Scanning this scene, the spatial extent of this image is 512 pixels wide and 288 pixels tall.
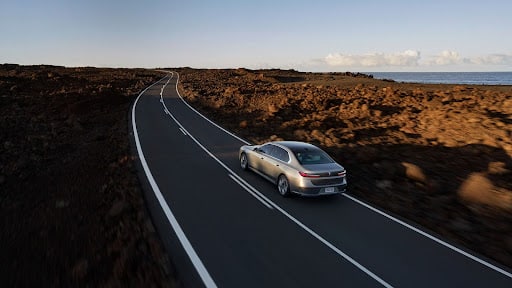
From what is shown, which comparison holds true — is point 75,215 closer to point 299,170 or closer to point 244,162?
point 299,170

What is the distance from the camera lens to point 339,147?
20.0m

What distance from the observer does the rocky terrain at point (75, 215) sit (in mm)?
7824

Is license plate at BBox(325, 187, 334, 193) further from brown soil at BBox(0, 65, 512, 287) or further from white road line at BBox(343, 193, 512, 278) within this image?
brown soil at BBox(0, 65, 512, 287)

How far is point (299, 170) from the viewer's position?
40.5 ft

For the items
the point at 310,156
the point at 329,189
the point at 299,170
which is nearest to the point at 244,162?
the point at 310,156

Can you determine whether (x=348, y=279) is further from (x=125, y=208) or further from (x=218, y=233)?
(x=125, y=208)

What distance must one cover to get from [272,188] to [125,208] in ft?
16.5

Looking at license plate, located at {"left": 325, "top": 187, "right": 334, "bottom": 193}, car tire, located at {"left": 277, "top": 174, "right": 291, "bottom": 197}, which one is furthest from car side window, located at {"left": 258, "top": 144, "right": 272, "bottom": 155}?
license plate, located at {"left": 325, "top": 187, "right": 334, "bottom": 193}

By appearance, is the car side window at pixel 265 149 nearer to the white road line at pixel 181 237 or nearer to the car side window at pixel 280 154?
the car side window at pixel 280 154

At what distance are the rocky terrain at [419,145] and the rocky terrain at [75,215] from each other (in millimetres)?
7449

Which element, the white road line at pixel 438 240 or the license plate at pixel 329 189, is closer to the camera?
the white road line at pixel 438 240

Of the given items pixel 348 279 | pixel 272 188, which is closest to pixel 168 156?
pixel 272 188

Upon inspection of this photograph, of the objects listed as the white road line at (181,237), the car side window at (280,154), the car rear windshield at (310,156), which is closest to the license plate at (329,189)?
the car rear windshield at (310,156)

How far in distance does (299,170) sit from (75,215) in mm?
6605
